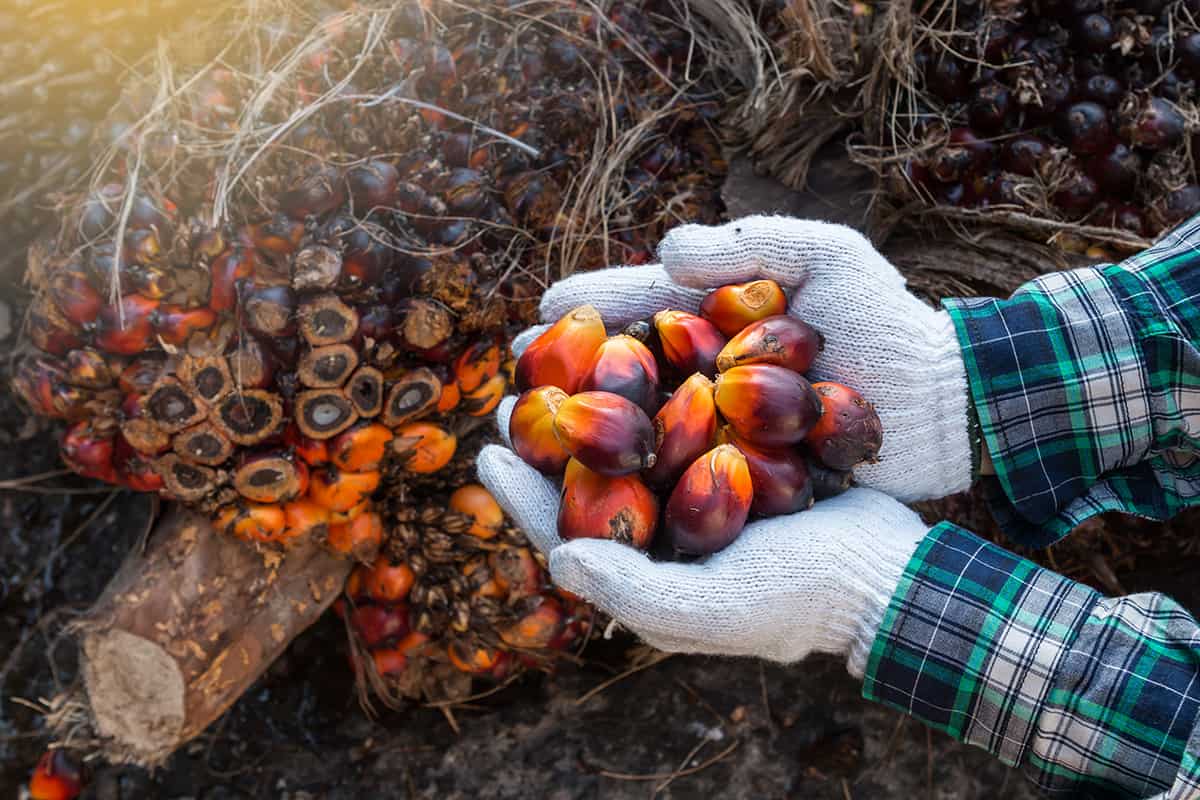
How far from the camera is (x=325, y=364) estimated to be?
5.67ft

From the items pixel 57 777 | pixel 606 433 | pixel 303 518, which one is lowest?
pixel 57 777

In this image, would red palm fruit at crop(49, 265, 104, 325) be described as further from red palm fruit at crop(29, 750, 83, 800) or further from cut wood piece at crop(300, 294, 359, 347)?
red palm fruit at crop(29, 750, 83, 800)

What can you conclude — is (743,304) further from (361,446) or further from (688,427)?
(361,446)

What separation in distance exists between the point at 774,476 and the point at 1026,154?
1104 millimetres

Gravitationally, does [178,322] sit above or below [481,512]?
above

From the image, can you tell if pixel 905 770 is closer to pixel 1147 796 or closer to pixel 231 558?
pixel 1147 796

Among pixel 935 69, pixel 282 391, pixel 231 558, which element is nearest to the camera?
pixel 282 391

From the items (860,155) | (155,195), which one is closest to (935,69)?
(860,155)

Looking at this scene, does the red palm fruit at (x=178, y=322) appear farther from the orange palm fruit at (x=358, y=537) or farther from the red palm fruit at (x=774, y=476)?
the red palm fruit at (x=774, y=476)

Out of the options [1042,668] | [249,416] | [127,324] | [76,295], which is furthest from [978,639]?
[76,295]

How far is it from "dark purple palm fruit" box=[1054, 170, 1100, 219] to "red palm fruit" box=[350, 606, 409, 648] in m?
1.83

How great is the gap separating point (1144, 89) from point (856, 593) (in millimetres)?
1404

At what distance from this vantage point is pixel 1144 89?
6.39 ft

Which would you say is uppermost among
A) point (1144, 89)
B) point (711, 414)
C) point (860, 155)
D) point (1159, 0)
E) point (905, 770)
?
point (1159, 0)
